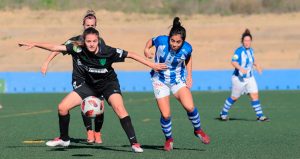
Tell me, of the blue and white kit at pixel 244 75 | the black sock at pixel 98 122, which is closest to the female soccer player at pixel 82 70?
the black sock at pixel 98 122

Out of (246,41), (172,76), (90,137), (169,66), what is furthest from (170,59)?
(246,41)

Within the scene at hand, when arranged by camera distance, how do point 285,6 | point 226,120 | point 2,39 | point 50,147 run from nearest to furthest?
point 50,147 → point 226,120 → point 2,39 → point 285,6

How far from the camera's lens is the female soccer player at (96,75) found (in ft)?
38.7

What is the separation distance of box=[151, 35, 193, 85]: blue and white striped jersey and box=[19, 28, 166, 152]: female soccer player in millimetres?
577

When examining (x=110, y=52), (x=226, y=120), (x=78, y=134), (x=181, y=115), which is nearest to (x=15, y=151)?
(x=110, y=52)

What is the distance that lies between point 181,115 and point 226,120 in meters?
2.08

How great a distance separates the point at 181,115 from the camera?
20.7 meters

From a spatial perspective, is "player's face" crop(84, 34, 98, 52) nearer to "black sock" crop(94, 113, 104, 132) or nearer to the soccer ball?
the soccer ball

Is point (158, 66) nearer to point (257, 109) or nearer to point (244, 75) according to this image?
point (257, 109)

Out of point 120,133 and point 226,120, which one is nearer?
point 120,133

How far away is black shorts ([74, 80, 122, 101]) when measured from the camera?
40.0 ft

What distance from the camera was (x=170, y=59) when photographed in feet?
40.4

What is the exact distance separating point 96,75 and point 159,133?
344 centimetres

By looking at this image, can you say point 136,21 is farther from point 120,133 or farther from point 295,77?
point 120,133
